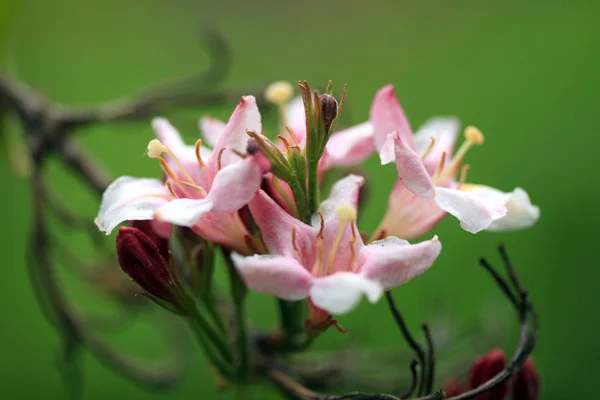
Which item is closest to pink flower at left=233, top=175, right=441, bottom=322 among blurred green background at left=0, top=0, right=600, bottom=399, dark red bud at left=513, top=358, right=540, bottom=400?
dark red bud at left=513, top=358, right=540, bottom=400

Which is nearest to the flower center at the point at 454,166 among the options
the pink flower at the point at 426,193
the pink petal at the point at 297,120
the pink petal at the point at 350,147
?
the pink flower at the point at 426,193

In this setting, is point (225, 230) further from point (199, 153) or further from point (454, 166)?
point (454, 166)

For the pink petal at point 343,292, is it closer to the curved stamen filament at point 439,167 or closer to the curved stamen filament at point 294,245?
the curved stamen filament at point 294,245

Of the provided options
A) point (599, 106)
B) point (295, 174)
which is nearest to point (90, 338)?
point (295, 174)

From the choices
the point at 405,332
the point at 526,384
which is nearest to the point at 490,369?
the point at 526,384

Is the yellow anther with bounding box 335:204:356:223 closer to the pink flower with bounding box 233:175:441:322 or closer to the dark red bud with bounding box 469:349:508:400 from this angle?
Answer: the pink flower with bounding box 233:175:441:322
